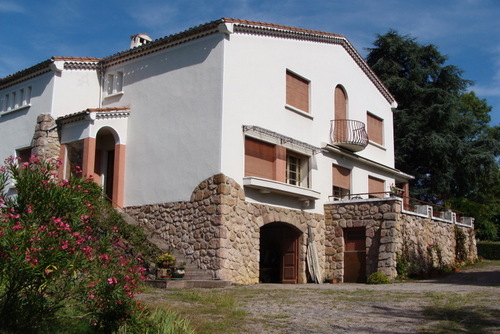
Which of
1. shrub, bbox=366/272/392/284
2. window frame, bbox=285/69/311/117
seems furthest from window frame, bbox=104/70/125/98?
shrub, bbox=366/272/392/284

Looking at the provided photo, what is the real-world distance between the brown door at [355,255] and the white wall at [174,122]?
6.34 m

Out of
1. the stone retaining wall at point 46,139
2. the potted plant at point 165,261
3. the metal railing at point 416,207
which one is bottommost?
the potted plant at point 165,261

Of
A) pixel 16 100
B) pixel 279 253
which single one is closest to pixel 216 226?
pixel 279 253

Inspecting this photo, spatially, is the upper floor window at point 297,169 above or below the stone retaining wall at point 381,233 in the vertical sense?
above

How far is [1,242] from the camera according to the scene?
5.76 metres

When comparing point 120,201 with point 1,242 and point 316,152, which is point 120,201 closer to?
point 316,152

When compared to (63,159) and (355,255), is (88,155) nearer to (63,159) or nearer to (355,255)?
(63,159)

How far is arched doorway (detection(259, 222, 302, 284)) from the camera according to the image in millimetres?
18562

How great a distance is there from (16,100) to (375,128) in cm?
1457

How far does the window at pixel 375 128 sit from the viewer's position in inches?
931

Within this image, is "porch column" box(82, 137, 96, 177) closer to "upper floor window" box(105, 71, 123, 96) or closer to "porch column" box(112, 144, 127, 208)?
"porch column" box(112, 144, 127, 208)

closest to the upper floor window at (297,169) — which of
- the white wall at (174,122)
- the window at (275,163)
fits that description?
the window at (275,163)

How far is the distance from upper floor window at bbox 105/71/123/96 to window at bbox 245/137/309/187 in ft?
17.5

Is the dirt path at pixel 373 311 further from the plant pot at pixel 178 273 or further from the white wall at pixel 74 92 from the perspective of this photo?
the white wall at pixel 74 92
